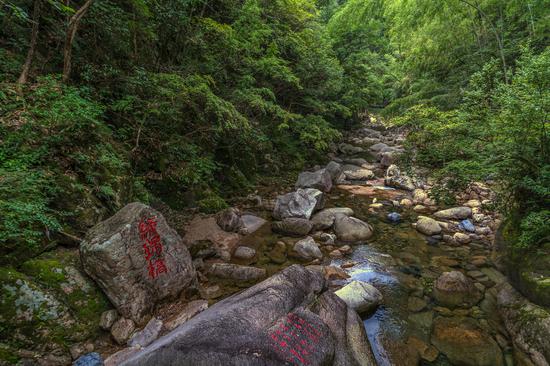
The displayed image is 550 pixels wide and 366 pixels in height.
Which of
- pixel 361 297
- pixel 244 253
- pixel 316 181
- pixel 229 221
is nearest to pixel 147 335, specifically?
pixel 244 253

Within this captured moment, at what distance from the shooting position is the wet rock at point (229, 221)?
7098 mm

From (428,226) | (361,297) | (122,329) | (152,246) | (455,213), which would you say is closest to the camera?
(122,329)

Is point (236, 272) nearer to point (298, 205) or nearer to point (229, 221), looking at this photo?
point (229, 221)

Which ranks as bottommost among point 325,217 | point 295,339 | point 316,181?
point 325,217

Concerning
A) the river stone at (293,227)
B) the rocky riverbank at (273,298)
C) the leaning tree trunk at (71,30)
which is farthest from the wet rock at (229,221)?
the leaning tree trunk at (71,30)

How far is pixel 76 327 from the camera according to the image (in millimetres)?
3387

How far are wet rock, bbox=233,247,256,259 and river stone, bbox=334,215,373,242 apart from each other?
253cm

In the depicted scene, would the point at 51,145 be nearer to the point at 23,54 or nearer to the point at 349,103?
the point at 23,54

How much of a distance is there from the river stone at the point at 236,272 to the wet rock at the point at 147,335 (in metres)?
1.65

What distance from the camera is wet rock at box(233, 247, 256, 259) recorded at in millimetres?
6184

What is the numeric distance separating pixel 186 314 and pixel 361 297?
288cm

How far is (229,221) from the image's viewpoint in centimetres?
713

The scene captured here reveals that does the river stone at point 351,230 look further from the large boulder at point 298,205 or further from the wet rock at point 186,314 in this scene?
the wet rock at point 186,314

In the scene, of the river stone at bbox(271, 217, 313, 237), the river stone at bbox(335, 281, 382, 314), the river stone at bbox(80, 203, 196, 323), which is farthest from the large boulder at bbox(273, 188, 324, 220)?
the river stone at bbox(80, 203, 196, 323)
